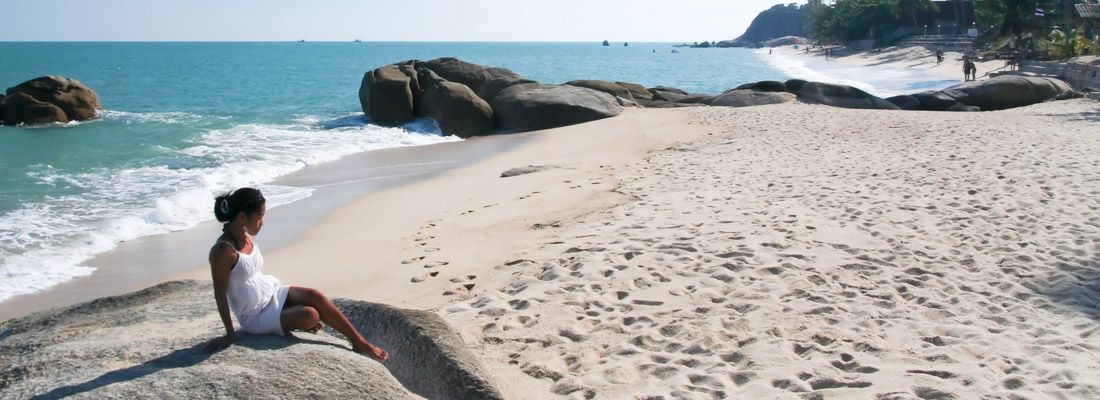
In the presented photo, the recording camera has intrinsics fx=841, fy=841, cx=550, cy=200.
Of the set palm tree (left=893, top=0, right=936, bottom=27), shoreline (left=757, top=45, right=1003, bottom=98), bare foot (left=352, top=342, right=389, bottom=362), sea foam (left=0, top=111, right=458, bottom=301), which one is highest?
palm tree (left=893, top=0, right=936, bottom=27)

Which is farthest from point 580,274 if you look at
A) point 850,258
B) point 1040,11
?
point 1040,11

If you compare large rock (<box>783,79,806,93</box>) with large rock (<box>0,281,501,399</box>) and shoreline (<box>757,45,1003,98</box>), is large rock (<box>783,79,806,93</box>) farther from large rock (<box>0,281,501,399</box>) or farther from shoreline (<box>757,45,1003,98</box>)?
large rock (<box>0,281,501,399</box>)

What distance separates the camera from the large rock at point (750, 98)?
81.5 feet

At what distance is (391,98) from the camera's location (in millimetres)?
23781

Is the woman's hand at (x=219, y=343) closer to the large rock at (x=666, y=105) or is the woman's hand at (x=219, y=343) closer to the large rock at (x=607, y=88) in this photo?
the large rock at (x=666, y=105)

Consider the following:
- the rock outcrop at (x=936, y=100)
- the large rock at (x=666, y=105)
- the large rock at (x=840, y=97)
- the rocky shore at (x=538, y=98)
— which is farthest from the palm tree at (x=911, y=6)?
the large rock at (x=666, y=105)

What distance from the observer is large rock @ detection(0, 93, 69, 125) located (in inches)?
1005

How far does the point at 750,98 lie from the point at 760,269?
762 inches

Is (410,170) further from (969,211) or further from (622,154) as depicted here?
(969,211)

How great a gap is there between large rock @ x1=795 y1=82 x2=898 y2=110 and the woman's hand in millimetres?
22747

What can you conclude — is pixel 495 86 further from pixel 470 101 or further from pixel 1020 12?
pixel 1020 12

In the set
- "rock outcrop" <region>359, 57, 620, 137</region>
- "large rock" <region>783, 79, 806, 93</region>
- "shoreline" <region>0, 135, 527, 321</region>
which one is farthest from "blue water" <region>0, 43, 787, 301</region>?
"large rock" <region>783, 79, 806, 93</region>

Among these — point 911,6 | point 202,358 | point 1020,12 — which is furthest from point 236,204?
point 911,6

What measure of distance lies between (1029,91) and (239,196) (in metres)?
25.8
